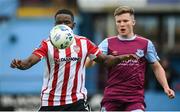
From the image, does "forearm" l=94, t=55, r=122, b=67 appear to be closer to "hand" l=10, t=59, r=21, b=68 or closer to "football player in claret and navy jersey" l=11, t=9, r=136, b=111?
"football player in claret and navy jersey" l=11, t=9, r=136, b=111

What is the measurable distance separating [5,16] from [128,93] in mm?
12690

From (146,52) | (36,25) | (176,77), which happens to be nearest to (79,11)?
(36,25)

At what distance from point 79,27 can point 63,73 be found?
12.1 meters

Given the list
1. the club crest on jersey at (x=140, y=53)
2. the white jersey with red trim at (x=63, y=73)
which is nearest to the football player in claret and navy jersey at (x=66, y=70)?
the white jersey with red trim at (x=63, y=73)

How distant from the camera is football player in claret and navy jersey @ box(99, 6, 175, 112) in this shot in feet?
31.8

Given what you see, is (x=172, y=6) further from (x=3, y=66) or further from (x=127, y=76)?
(x=127, y=76)

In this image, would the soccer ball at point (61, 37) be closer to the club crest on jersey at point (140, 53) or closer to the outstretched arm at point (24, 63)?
the outstretched arm at point (24, 63)

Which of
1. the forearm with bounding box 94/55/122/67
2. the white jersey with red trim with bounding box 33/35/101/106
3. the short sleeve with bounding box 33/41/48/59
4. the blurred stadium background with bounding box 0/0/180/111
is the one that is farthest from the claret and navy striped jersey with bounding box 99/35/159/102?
the blurred stadium background with bounding box 0/0/180/111

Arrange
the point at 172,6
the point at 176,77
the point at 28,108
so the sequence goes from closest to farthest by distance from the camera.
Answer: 1. the point at 28,108
2. the point at 176,77
3. the point at 172,6

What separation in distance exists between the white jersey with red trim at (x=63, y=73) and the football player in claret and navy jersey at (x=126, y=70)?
0.68 metres

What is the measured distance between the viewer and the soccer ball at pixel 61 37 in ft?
28.5

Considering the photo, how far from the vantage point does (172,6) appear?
2119 cm

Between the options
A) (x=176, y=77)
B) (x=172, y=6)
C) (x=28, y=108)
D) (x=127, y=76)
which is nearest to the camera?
(x=127, y=76)

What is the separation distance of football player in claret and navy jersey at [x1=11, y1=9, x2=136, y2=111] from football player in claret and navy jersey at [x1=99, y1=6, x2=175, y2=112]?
576 millimetres
